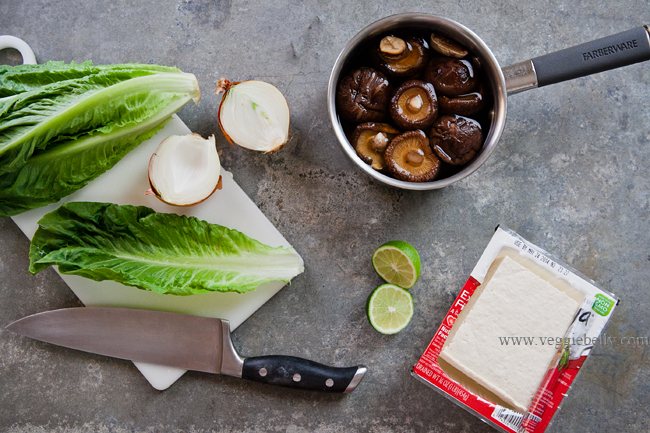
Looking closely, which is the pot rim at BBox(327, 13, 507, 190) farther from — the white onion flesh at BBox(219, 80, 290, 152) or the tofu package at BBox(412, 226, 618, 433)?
the tofu package at BBox(412, 226, 618, 433)

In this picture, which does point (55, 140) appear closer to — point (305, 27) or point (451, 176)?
point (305, 27)

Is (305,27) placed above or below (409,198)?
above

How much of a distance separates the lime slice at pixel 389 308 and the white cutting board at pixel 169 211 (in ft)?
→ 1.43

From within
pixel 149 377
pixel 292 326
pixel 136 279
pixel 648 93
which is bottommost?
pixel 149 377

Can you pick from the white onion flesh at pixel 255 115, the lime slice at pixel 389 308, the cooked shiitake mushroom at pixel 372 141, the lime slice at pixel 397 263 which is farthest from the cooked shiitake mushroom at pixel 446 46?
the lime slice at pixel 389 308

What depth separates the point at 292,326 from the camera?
1960 mm

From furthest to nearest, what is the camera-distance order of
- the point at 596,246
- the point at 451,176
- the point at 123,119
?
the point at 596,246
the point at 123,119
the point at 451,176

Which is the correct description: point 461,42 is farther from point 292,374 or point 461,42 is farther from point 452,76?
point 292,374

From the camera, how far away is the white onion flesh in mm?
1812

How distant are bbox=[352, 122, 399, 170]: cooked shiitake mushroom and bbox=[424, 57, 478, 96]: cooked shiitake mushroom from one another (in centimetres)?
25

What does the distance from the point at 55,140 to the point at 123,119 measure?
26 centimetres

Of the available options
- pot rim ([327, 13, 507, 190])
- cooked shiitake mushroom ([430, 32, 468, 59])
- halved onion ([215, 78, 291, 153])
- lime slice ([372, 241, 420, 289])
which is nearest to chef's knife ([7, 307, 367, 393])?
lime slice ([372, 241, 420, 289])

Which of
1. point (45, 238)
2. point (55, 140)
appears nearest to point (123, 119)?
point (55, 140)

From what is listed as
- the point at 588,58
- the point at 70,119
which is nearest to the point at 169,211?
the point at 70,119
